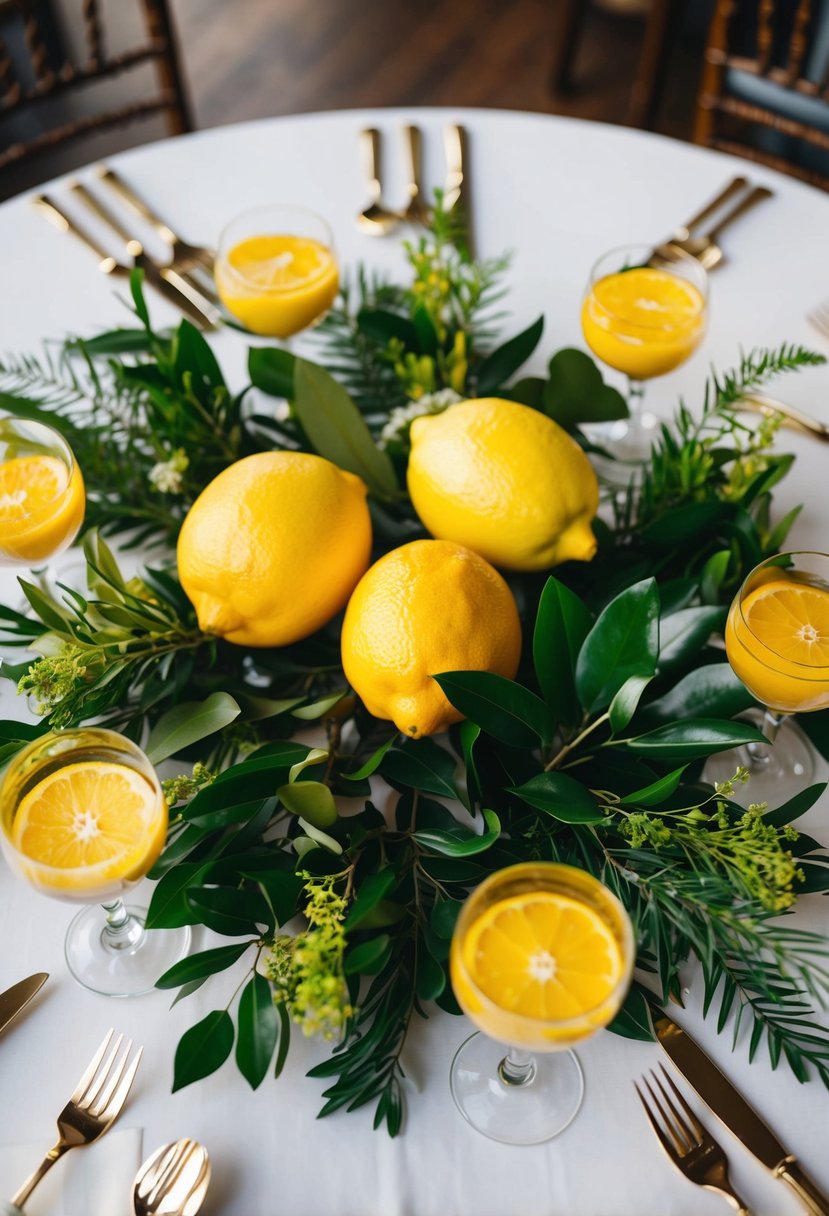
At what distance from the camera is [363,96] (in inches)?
115

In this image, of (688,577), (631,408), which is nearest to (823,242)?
(631,408)

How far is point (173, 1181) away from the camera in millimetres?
665

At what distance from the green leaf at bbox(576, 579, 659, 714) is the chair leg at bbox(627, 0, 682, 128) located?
201 cm

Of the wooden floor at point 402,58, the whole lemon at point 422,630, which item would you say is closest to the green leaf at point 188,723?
the whole lemon at point 422,630

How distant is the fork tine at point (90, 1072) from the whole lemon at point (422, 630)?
0.30 m

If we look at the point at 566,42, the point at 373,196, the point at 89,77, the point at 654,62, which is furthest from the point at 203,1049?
the point at 566,42

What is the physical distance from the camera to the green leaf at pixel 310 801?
2.38 ft

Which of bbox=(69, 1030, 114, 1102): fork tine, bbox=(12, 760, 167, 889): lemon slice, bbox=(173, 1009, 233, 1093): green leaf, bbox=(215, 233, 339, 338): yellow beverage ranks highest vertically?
bbox=(215, 233, 339, 338): yellow beverage

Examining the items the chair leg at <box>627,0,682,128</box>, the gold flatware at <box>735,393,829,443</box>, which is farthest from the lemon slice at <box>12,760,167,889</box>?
the chair leg at <box>627,0,682,128</box>

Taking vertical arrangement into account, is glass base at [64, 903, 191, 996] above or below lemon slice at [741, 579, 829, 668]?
below

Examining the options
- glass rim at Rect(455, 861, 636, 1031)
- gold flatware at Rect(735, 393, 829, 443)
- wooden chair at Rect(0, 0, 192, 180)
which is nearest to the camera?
glass rim at Rect(455, 861, 636, 1031)

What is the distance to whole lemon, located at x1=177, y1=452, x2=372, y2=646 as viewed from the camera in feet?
2.63

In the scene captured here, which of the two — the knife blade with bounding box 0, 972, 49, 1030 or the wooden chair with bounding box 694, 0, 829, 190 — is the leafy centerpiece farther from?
the wooden chair with bounding box 694, 0, 829, 190

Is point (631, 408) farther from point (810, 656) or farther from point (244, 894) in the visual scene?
point (244, 894)
